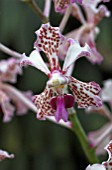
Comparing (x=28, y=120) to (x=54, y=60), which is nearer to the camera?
(x=54, y=60)

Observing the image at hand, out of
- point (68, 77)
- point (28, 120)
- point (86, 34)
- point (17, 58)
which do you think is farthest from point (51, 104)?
point (28, 120)

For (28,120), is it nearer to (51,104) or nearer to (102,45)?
(102,45)

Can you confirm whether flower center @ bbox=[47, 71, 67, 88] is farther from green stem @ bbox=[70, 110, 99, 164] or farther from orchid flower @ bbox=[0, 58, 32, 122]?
orchid flower @ bbox=[0, 58, 32, 122]

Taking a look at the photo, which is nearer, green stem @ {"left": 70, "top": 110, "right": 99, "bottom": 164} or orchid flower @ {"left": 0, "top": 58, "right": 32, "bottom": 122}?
green stem @ {"left": 70, "top": 110, "right": 99, "bottom": 164}

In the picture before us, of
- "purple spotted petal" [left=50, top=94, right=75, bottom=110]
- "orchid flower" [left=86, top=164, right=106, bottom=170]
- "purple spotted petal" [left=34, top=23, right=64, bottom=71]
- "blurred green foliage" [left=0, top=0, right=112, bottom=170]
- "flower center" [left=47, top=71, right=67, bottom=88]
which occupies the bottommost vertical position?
"orchid flower" [left=86, top=164, right=106, bottom=170]

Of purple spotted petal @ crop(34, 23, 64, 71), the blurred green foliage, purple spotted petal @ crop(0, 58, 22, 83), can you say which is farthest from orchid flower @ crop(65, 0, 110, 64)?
the blurred green foliage

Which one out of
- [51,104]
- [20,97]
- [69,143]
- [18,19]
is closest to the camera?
[51,104]

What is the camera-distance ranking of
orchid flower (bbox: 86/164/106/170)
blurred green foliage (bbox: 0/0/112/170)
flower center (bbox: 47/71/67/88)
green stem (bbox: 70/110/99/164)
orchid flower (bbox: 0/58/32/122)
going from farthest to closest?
blurred green foliage (bbox: 0/0/112/170) → orchid flower (bbox: 0/58/32/122) → green stem (bbox: 70/110/99/164) → flower center (bbox: 47/71/67/88) → orchid flower (bbox: 86/164/106/170)

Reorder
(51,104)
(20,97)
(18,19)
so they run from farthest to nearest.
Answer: (18,19) < (20,97) < (51,104)
